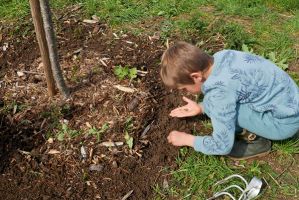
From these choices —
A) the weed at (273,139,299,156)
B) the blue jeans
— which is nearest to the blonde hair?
the blue jeans

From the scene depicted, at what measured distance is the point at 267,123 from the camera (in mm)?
2934

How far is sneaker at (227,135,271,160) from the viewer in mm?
3113

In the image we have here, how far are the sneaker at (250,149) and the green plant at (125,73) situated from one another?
108 cm

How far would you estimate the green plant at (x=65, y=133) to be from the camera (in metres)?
3.22

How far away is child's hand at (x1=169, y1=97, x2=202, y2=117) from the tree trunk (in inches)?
35.0

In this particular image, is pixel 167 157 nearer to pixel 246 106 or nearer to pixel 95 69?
pixel 246 106

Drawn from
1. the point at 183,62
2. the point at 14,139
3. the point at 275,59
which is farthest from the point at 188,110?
the point at 14,139

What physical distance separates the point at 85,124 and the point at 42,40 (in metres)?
0.73

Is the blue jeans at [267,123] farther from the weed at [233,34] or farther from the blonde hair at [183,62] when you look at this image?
the weed at [233,34]

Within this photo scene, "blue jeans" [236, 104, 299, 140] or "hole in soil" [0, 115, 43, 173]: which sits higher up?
"blue jeans" [236, 104, 299, 140]

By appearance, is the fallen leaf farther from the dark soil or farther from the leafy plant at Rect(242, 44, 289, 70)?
the leafy plant at Rect(242, 44, 289, 70)

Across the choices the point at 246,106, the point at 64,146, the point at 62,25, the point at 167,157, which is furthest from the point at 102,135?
the point at 62,25

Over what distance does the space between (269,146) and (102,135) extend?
49.7 inches

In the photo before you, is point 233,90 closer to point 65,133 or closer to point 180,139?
point 180,139
